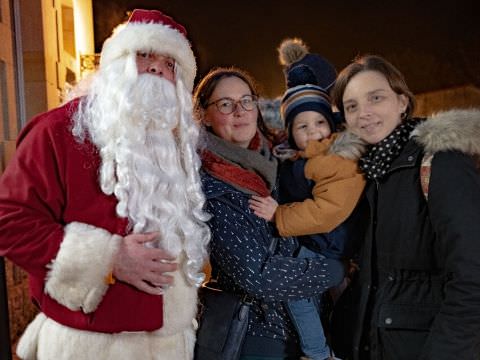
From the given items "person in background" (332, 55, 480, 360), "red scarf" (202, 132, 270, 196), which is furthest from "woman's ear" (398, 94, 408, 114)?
"red scarf" (202, 132, 270, 196)

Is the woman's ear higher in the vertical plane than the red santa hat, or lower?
lower

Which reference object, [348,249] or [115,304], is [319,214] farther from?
[115,304]

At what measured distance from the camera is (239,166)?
2324 millimetres

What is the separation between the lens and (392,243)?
195 centimetres

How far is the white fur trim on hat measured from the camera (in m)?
2.11

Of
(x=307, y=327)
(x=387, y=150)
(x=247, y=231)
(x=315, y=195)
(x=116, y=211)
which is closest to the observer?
(x=116, y=211)

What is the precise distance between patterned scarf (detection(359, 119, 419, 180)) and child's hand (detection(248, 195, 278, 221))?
0.51 metres

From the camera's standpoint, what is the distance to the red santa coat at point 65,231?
5.77ft

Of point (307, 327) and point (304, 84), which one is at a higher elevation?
point (304, 84)

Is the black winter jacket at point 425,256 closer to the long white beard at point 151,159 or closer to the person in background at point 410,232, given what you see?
the person in background at point 410,232

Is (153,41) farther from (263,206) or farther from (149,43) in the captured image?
(263,206)

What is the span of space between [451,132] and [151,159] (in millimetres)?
1306

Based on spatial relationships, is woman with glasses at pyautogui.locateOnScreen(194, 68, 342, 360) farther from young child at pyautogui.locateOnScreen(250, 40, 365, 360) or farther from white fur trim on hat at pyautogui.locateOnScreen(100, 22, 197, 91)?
white fur trim on hat at pyautogui.locateOnScreen(100, 22, 197, 91)

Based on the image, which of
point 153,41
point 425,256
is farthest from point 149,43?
point 425,256
